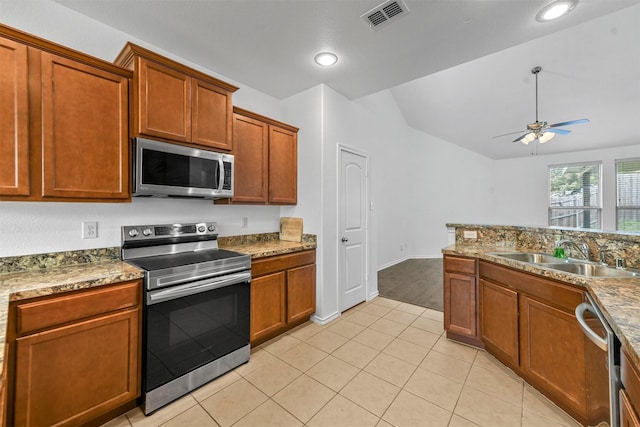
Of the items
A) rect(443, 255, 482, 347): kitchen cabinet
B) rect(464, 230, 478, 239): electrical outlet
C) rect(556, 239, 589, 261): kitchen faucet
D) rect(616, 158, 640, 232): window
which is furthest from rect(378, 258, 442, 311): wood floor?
rect(616, 158, 640, 232): window

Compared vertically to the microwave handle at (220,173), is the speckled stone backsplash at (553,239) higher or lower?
lower

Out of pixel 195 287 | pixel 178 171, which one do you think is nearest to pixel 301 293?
pixel 195 287

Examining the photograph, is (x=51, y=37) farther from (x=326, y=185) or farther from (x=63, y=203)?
(x=326, y=185)

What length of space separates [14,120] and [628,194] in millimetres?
9358

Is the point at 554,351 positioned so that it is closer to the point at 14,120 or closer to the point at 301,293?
the point at 301,293

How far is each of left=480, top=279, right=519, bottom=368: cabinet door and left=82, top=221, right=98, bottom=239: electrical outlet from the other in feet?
10.7

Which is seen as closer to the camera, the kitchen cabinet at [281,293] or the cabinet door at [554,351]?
the cabinet door at [554,351]

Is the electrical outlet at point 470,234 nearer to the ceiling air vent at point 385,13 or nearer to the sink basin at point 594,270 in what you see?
the sink basin at point 594,270

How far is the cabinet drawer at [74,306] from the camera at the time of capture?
4.36ft

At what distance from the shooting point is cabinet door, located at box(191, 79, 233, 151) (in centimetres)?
222

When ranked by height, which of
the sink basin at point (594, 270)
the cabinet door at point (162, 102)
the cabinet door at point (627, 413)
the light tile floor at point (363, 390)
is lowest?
the light tile floor at point (363, 390)

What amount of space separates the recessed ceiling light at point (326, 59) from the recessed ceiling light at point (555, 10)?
5.18 ft

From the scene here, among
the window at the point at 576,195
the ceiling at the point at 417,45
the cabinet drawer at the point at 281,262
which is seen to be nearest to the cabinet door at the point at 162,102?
the ceiling at the point at 417,45

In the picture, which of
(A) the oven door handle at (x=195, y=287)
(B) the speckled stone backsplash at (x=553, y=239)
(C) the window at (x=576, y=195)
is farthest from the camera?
→ (C) the window at (x=576, y=195)
